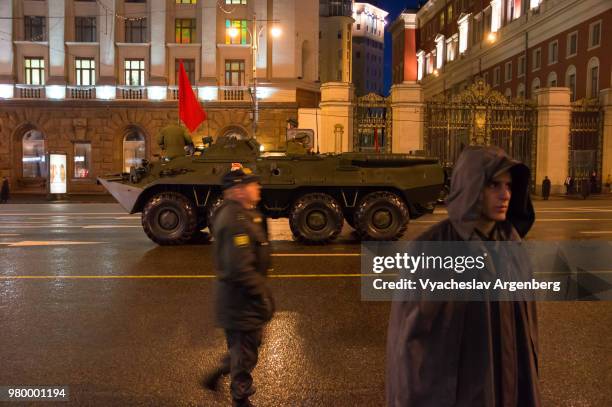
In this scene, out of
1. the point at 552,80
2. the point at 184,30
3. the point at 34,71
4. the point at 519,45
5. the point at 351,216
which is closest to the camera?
the point at 351,216

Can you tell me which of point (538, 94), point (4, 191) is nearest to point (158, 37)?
point (4, 191)

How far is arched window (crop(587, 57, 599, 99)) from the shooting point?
33.4 meters

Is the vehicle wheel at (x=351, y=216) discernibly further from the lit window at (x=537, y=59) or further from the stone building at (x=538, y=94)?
the lit window at (x=537, y=59)

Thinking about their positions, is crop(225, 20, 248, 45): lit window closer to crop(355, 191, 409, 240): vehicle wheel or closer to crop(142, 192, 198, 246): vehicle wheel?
crop(142, 192, 198, 246): vehicle wheel

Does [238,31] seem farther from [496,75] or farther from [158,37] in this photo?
→ [496,75]

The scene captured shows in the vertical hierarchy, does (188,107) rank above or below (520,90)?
below

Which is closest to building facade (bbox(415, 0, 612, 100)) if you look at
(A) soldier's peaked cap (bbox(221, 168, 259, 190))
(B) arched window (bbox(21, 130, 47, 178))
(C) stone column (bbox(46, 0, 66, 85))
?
(C) stone column (bbox(46, 0, 66, 85))

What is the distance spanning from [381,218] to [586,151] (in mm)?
22655

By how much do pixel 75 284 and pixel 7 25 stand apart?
31.3 m

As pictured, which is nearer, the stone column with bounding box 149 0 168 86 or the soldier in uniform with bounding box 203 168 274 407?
the soldier in uniform with bounding box 203 168 274 407

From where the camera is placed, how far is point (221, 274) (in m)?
4.19

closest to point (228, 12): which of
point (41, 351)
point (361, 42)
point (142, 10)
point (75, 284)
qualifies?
point (142, 10)

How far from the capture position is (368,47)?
122m

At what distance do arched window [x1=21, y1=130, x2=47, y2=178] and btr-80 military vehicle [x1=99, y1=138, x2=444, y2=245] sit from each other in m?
24.4
